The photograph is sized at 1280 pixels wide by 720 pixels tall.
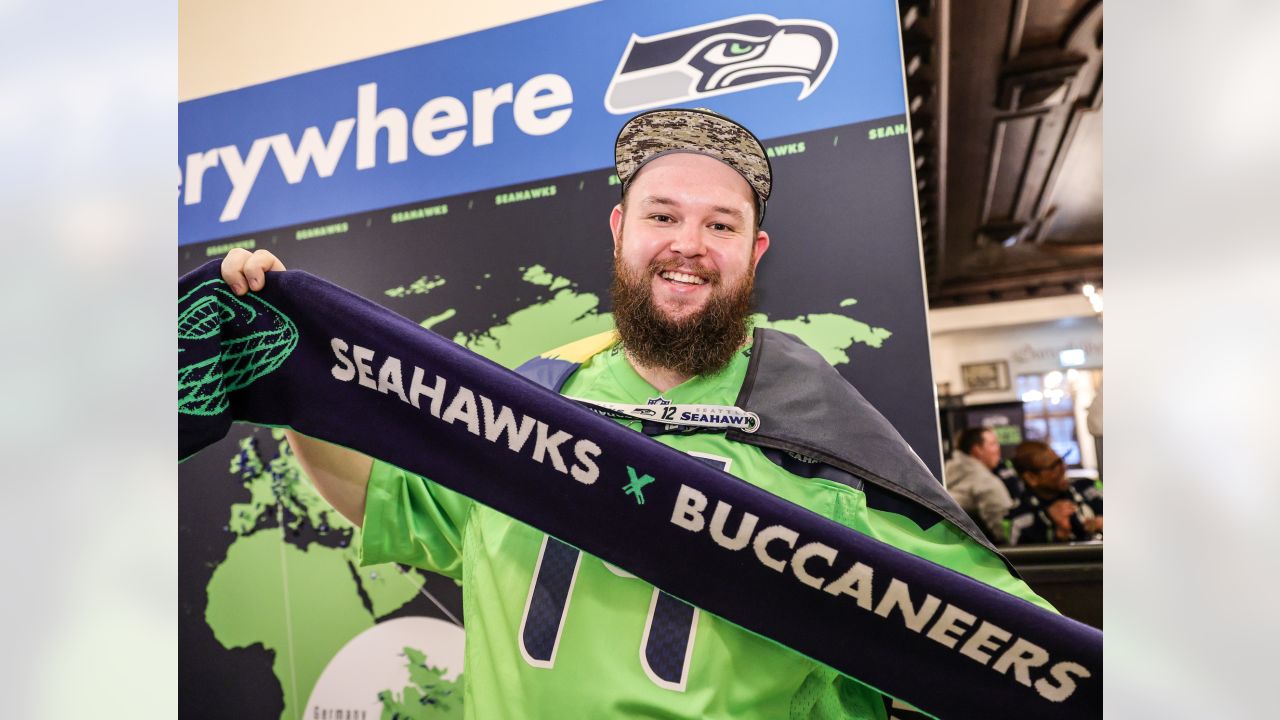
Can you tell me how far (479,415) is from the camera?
1.09 meters

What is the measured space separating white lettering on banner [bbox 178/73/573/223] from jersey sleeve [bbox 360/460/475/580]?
93cm

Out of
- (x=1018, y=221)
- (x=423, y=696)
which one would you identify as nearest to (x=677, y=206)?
(x=423, y=696)

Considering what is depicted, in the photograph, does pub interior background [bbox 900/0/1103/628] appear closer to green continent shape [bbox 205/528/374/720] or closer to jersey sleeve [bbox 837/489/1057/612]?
jersey sleeve [bbox 837/489/1057/612]

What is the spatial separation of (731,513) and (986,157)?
4784 millimetres

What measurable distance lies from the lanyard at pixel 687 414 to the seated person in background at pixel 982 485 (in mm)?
3442

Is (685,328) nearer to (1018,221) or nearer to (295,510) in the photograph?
(295,510)

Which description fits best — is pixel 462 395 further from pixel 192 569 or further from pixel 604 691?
pixel 192 569

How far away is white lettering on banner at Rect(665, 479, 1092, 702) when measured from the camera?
1.00m

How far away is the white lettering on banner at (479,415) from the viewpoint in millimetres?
1081

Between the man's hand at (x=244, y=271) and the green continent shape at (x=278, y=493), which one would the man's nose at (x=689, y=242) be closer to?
the man's hand at (x=244, y=271)

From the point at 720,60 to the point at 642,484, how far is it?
3.37ft

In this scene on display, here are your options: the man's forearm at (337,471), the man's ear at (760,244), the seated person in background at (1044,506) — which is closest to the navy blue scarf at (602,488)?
the man's forearm at (337,471)

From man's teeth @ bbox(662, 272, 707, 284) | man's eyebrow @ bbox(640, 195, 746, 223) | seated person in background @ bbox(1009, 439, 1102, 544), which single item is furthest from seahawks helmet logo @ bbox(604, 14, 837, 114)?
seated person in background @ bbox(1009, 439, 1102, 544)

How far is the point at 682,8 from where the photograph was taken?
1.72 meters
